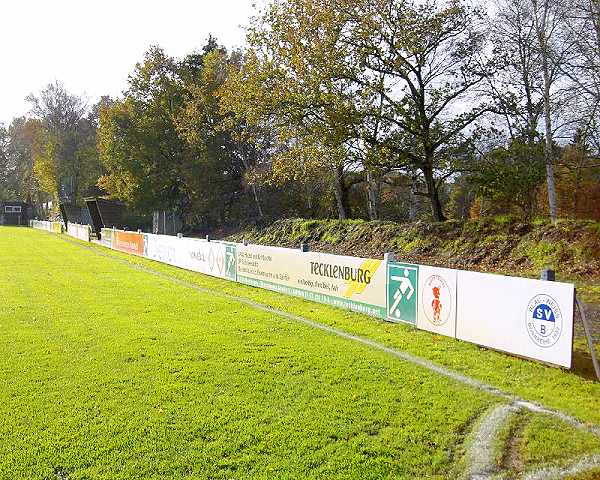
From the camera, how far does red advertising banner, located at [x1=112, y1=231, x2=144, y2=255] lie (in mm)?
31234

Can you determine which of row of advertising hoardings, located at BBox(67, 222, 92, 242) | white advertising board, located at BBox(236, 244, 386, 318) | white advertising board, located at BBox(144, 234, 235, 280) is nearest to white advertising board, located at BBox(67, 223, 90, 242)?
row of advertising hoardings, located at BBox(67, 222, 92, 242)

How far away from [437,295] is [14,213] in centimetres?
10275

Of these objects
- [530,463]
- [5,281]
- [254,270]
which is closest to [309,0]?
[254,270]

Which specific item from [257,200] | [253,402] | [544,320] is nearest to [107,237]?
[257,200]

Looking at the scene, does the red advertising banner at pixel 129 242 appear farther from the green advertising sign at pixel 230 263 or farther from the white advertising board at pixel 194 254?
the green advertising sign at pixel 230 263

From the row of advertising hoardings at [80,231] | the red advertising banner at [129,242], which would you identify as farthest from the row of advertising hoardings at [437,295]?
the row of advertising hoardings at [80,231]

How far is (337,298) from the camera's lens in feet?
46.9

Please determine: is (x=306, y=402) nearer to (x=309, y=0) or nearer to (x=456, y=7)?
(x=456, y=7)

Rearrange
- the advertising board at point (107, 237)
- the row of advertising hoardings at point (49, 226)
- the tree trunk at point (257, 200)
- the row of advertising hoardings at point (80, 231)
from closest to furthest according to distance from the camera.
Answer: the advertising board at point (107, 237)
the tree trunk at point (257, 200)
the row of advertising hoardings at point (80, 231)
the row of advertising hoardings at point (49, 226)

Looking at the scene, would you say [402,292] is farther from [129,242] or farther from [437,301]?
[129,242]

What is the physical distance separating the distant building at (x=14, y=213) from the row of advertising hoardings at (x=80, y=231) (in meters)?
47.9

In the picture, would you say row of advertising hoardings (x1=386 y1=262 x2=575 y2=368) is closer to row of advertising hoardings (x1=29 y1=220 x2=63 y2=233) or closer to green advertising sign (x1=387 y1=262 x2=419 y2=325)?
green advertising sign (x1=387 y1=262 x2=419 y2=325)

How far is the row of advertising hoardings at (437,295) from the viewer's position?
859cm

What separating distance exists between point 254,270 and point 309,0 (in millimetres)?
11944
